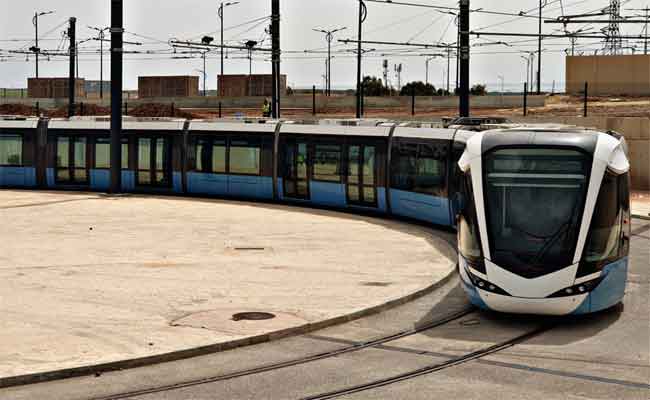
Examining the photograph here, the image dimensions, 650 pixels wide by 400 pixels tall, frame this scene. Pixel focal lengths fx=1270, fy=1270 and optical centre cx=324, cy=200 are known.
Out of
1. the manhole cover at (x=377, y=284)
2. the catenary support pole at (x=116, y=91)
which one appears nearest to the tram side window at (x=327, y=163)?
the catenary support pole at (x=116, y=91)

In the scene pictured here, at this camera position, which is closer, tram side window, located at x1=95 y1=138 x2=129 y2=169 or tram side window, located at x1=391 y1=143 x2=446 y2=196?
tram side window, located at x1=391 y1=143 x2=446 y2=196

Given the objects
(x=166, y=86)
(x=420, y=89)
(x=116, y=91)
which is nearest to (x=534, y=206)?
(x=116, y=91)

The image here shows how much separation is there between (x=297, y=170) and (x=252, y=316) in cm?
1962

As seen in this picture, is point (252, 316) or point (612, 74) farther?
point (612, 74)

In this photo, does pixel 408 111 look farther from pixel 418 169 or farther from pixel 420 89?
pixel 418 169

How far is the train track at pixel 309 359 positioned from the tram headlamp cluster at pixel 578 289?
1.81 metres

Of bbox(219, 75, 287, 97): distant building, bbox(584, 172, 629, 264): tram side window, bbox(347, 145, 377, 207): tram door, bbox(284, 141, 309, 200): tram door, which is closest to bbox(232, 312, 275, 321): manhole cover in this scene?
bbox(584, 172, 629, 264): tram side window

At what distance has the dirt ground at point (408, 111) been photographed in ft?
238

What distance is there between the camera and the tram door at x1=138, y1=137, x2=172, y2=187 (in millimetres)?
41394

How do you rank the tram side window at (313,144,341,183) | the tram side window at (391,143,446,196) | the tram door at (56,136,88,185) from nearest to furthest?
the tram side window at (391,143,446,196) → the tram side window at (313,144,341,183) → the tram door at (56,136,88,185)

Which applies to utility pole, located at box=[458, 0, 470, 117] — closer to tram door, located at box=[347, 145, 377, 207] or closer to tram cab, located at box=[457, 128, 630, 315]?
tram door, located at box=[347, 145, 377, 207]

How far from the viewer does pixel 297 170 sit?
37.6m

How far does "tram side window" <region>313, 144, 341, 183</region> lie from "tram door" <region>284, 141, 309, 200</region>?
0.53m

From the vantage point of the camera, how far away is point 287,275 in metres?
22.5
